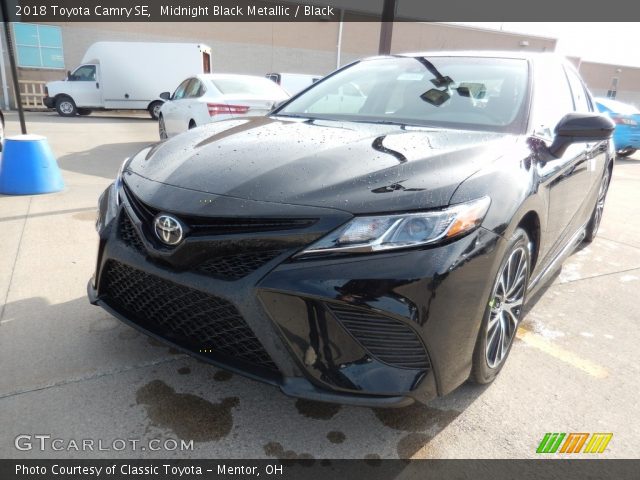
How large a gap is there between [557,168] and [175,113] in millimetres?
6961

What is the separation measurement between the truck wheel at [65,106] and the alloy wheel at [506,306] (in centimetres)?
1812

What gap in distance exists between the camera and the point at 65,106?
55.3 feet

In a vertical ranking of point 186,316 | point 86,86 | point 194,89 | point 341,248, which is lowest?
point 86,86

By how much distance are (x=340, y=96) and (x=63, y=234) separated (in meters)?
2.66

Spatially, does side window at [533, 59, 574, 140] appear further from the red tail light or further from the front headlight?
the red tail light

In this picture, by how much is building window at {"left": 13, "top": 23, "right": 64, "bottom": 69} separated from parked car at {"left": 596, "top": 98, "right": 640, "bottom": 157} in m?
21.7

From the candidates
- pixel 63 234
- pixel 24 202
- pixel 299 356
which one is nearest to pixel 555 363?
pixel 299 356

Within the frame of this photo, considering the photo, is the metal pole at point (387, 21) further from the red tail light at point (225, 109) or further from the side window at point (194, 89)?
the side window at point (194, 89)

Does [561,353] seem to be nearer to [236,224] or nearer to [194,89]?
[236,224]

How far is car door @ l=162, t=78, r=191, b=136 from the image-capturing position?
7.85 metres

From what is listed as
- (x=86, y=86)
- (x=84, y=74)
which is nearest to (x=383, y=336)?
(x=86, y=86)

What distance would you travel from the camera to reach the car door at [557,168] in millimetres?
2480

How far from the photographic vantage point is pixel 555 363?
102 inches

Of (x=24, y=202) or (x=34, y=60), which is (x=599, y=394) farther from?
(x=34, y=60)
